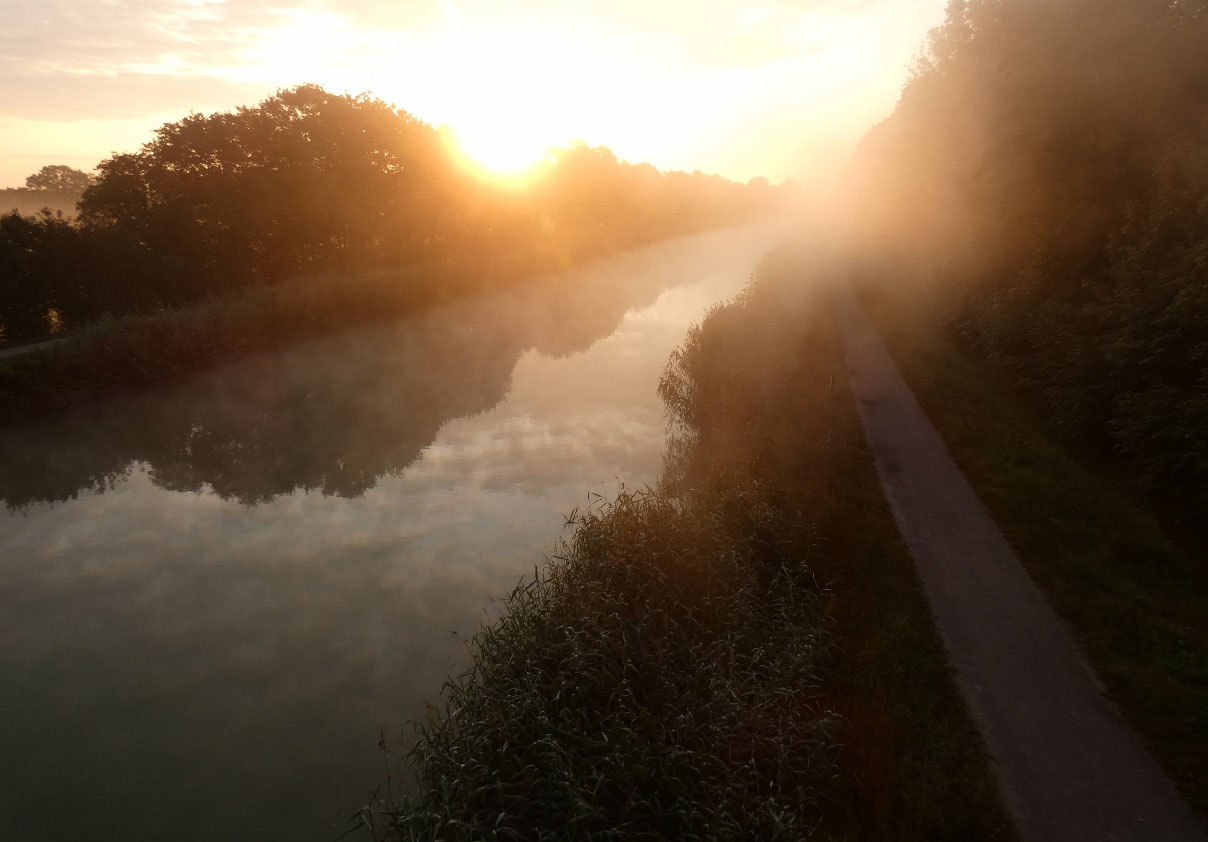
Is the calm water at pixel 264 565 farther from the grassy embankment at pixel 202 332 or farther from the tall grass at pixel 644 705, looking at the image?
the tall grass at pixel 644 705

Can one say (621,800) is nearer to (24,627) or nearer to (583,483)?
(583,483)

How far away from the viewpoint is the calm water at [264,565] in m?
7.80

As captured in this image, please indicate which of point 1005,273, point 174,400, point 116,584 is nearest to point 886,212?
point 1005,273

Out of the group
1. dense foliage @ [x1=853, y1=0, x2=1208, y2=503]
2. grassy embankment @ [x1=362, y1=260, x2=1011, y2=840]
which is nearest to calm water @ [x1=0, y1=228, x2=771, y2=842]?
grassy embankment @ [x1=362, y1=260, x2=1011, y2=840]

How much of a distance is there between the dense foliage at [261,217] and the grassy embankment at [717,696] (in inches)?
1077

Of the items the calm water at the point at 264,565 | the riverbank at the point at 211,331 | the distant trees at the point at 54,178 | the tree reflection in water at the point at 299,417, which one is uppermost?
the distant trees at the point at 54,178

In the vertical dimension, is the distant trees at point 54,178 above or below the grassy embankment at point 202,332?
above

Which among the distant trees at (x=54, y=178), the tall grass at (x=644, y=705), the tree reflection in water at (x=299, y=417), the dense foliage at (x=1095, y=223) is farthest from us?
the distant trees at (x=54, y=178)

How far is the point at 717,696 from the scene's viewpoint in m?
7.54

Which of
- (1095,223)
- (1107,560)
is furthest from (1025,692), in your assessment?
(1095,223)

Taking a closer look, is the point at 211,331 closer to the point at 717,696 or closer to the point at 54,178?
the point at 717,696

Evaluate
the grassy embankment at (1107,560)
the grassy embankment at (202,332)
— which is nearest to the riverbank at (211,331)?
the grassy embankment at (202,332)

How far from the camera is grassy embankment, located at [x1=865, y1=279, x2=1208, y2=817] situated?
7.21 metres

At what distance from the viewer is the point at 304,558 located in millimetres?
12695
